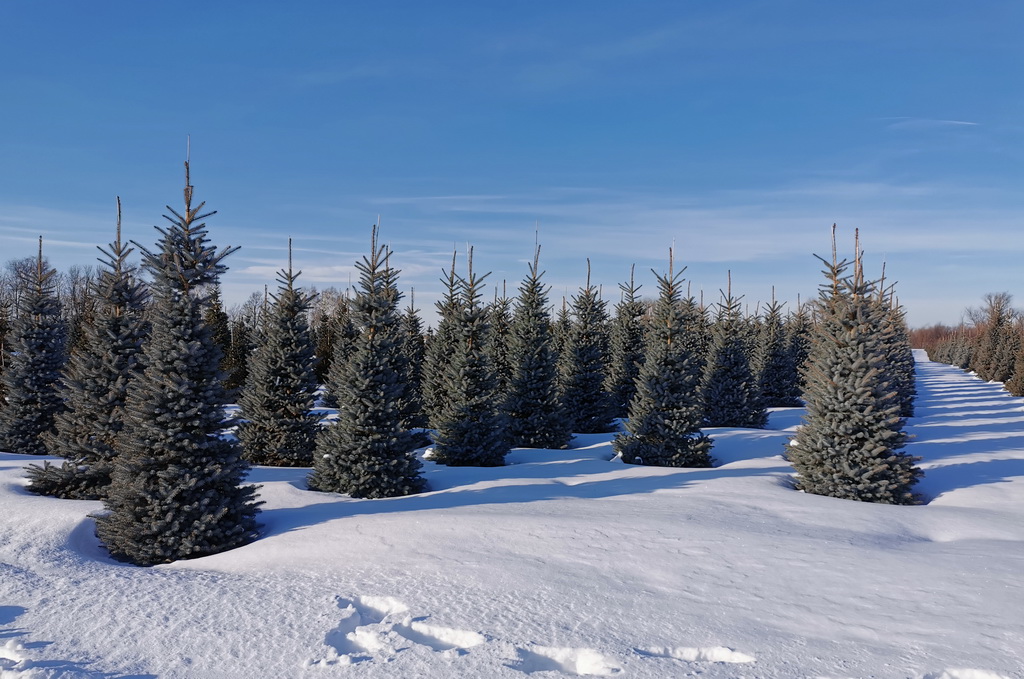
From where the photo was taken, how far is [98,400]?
10.8 m

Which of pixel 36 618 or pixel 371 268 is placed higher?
pixel 371 268

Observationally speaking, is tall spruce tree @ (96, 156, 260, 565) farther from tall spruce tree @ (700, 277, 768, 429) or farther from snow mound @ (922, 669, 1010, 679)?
tall spruce tree @ (700, 277, 768, 429)

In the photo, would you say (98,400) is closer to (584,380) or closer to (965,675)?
(965,675)

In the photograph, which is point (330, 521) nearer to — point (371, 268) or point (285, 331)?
point (371, 268)

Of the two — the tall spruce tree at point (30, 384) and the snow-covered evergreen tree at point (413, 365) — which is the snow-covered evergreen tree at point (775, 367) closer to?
the snow-covered evergreen tree at point (413, 365)

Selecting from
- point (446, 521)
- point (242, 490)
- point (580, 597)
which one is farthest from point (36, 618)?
point (580, 597)

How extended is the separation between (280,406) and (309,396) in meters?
0.67

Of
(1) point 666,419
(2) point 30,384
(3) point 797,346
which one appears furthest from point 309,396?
(3) point 797,346

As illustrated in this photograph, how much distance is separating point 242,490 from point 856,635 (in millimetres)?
7153

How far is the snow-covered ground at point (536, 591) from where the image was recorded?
15.3 ft

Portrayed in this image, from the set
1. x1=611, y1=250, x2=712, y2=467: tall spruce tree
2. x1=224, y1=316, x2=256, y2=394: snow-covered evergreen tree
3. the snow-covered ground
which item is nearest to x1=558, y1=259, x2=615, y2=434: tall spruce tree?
x1=611, y1=250, x2=712, y2=467: tall spruce tree

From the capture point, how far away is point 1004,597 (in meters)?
6.03

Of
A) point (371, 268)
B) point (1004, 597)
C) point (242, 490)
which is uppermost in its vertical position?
point (371, 268)

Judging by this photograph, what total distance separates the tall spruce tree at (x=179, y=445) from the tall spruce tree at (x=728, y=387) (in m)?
17.0
